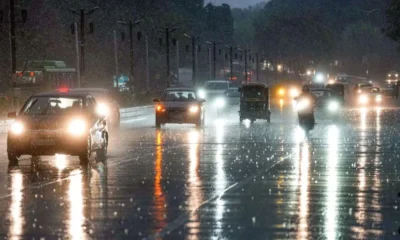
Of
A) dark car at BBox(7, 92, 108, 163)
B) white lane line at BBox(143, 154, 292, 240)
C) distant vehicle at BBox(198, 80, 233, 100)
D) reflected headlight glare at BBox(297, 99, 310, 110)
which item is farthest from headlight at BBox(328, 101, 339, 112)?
distant vehicle at BBox(198, 80, 233, 100)

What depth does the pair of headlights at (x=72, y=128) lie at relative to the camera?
963 inches

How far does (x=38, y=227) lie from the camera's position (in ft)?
43.9

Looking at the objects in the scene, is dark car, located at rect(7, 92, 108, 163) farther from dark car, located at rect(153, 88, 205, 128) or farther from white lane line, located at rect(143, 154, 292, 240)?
dark car, located at rect(153, 88, 205, 128)

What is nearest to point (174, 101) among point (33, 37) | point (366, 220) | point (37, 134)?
point (37, 134)

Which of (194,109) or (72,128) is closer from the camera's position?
(72,128)

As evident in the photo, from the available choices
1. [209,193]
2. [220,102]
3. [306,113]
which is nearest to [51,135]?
[209,193]

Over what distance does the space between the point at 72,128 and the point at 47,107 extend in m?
1.70

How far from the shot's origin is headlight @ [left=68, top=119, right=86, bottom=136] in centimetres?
2450

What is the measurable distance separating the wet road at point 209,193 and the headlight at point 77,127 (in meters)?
0.72

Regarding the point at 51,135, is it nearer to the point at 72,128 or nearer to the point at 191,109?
the point at 72,128


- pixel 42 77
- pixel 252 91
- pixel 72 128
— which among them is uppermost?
pixel 42 77

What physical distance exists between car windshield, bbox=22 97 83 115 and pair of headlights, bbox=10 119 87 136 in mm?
629

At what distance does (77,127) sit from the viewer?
24578 millimetres

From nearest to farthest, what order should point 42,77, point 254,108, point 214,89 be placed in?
point 254,108 → point 214,89 → point 42,77
